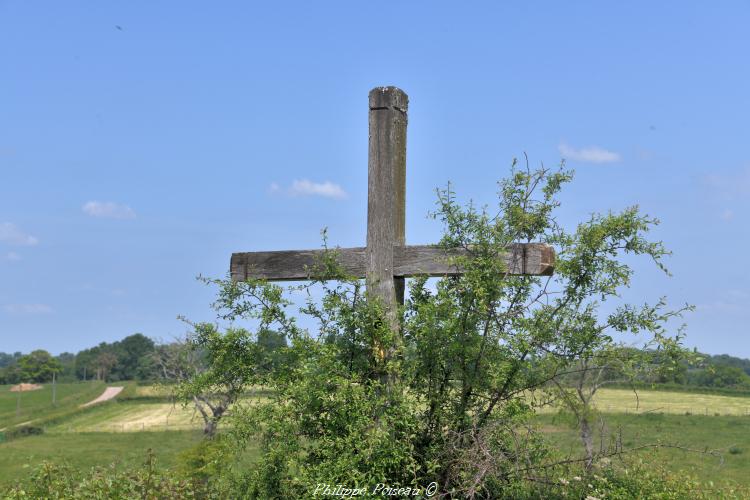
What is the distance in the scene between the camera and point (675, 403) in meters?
57.8

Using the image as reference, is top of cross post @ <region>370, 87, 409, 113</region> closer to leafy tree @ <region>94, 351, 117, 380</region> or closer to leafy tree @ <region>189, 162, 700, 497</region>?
leafy tree @ <region>189, 162, 700, 497</region>

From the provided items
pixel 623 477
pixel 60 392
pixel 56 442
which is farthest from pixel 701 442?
pixel 60 392

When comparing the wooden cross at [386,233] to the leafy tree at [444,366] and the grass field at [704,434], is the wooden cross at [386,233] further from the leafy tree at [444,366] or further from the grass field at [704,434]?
the grass field at [704,434]

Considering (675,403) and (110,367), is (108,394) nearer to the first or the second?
(110,367)

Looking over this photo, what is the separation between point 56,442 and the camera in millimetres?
59000

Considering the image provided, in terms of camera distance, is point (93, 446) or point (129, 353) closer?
point (93, 446)

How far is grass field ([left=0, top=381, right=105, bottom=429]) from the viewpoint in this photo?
8206 centimetres

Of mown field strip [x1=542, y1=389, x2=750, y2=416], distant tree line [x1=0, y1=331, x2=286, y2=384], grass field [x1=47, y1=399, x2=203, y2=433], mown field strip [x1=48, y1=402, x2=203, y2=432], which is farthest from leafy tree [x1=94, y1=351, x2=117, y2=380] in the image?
mown field strip [x1=542, y1=389, x2=750, y2=416]

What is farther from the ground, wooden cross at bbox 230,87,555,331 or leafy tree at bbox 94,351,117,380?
wooden cross at bbox 230,87,555,331

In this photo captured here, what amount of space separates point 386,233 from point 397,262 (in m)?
0.27

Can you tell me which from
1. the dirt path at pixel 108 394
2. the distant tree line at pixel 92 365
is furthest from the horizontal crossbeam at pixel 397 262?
the distant tree line at pixel 92 365

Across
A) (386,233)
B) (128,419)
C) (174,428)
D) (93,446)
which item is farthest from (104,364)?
(386,233)

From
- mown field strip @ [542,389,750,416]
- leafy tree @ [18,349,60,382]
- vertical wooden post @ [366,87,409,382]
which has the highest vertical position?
vertical wooden post @ [366,87,409,382]

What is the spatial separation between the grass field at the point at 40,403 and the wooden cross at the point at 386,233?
79.9 meters
